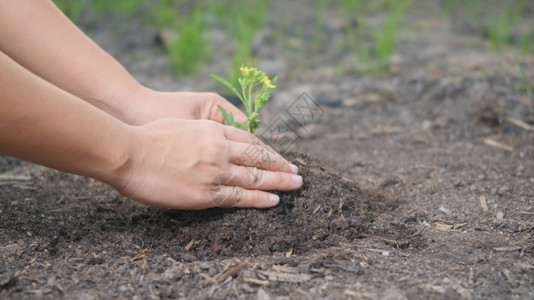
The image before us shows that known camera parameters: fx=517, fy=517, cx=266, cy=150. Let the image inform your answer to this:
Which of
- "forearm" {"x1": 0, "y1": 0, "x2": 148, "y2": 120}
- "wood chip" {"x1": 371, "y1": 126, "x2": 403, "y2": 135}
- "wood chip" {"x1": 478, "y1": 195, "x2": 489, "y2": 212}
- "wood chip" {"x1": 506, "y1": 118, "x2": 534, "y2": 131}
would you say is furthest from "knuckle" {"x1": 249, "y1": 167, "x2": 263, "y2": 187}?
"wood chip" {"x1": 506, "y1": 118, "x2": 534, "y2": 131}

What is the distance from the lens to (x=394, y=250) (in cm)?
162

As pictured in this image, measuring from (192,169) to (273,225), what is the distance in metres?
0.34

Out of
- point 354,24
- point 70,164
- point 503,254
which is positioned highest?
point 354,24

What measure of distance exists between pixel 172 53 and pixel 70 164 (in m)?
2.29

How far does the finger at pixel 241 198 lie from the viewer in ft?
5.28

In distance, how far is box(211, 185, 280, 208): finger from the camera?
5.28 feet

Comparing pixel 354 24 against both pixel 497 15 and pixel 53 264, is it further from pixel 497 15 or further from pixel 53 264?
pixel 53 264

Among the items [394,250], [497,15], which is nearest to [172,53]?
[394,250]

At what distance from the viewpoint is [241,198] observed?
5.40 ft

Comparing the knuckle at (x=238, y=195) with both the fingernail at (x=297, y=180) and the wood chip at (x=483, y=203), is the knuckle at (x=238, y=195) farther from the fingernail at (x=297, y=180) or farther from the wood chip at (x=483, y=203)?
the wood chip at (x=483, y=203)

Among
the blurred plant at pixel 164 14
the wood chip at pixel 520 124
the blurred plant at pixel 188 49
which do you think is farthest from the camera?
the blurred plant at pixel 164 14

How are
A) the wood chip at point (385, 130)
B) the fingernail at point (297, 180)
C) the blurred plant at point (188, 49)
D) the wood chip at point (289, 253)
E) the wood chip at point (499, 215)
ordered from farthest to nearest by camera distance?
1. the blurred plant at point (188, 49)
2. the wood chip at point (385, 130)
3. the wood chip at point (499, 215)
4. the fingernail at point (297, 180)
5. the wood chip at point (289, 253)

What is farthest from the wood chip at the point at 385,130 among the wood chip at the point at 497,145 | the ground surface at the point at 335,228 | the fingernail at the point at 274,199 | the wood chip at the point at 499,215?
the fingernail at the point at 274,199

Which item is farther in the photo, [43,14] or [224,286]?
[43,14]
